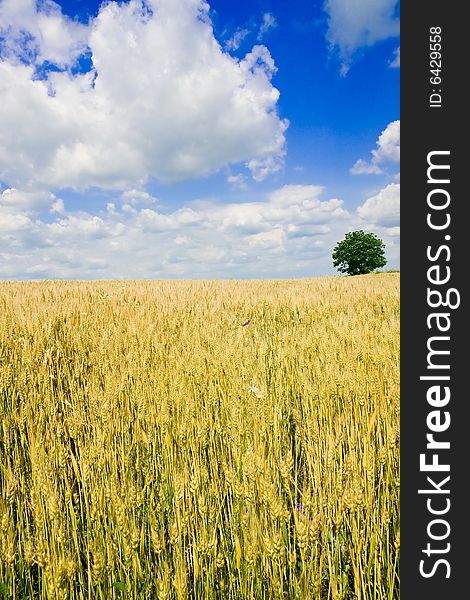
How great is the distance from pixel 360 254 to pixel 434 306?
48562 millimetres

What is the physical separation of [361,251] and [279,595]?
161ft

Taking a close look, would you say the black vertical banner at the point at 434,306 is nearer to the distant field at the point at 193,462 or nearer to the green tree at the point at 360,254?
the distant field at the point at 193,462

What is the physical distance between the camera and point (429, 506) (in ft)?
3.66

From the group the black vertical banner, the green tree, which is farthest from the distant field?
the green tree

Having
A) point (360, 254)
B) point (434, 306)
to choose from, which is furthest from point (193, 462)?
point (360, 254)

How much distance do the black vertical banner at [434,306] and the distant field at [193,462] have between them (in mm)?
169

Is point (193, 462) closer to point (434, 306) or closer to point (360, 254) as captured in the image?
point (434, 306)

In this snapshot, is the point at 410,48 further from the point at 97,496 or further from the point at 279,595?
the point at 97,496

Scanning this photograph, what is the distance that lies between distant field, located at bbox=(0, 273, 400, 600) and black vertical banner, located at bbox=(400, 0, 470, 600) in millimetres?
169

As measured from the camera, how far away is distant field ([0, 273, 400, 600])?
114 centimetres

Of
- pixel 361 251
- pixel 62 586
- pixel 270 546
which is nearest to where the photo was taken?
pixel 270 546

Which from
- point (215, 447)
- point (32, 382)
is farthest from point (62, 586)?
point (32, 382)

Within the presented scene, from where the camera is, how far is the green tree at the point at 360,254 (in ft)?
153

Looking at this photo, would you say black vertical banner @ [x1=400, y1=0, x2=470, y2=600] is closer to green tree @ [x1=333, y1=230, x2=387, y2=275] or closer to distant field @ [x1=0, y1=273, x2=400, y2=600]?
distant field @ [x1=0, y1=273, x2=400, y2=600]
